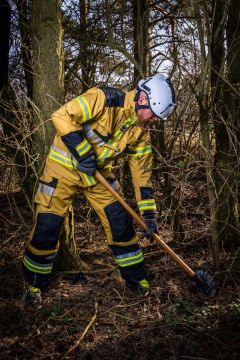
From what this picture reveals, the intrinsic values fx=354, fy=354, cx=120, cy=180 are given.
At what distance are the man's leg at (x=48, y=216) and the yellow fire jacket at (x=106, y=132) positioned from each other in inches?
4.9

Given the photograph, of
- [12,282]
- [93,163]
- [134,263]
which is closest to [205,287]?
[134,263]

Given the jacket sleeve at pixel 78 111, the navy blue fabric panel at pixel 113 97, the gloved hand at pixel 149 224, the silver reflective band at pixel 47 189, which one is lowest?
the gloved hand at pixel 149 224

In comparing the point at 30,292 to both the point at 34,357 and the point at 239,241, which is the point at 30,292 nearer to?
the point at 34,357

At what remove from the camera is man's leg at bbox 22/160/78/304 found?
329 centimetres

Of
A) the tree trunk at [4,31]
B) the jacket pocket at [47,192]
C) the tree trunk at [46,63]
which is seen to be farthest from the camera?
the tree trunk at [46,63]

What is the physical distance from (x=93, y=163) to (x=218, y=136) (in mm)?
1509

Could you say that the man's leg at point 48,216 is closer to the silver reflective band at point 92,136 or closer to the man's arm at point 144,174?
the silver reflective band at point 92,136

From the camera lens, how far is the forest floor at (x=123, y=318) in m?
2.74

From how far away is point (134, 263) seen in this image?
11.5 feet

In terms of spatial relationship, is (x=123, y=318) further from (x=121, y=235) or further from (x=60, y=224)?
(x=60, y=224)

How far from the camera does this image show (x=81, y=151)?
3.14 m

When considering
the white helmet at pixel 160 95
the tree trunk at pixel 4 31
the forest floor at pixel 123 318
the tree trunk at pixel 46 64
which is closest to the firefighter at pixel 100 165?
the white helmet at pixel 160 95

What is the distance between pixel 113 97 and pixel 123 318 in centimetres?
201

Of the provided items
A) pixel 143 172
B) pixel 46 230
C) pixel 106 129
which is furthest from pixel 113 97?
pixel 46 230
